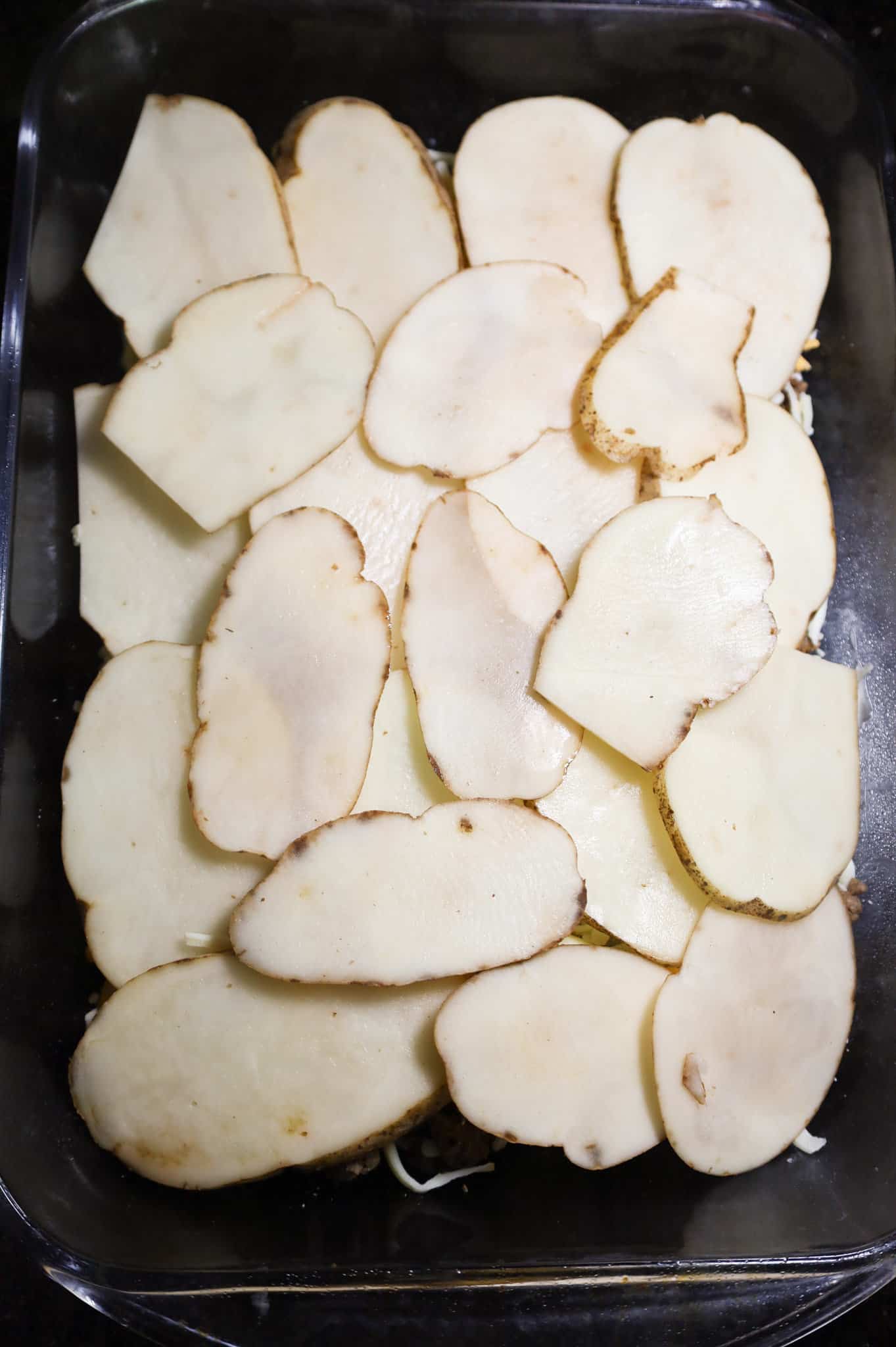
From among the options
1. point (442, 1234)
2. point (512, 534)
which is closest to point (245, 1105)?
point (442, 1234)

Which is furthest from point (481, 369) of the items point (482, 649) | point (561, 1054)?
point (561, 1054)

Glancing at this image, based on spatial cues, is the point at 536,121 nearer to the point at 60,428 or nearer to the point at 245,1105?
the point at 60,428

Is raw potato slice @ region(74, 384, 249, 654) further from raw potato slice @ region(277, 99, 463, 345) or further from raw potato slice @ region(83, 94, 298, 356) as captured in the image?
raw potato slice @ region(277, 99, 463, 345)

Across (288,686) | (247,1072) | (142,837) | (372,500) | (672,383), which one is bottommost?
(247,1072)

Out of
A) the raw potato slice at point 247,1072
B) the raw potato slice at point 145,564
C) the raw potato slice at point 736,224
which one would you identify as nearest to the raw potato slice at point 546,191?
the raw potato slice at point 736,224

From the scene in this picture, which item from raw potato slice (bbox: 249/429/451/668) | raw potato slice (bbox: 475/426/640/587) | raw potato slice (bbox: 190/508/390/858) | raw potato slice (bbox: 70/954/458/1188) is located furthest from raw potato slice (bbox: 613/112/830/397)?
raw potato slice (bbox: 70/954/458/1188)

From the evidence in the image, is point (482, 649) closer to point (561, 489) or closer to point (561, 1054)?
point (561, 489)
